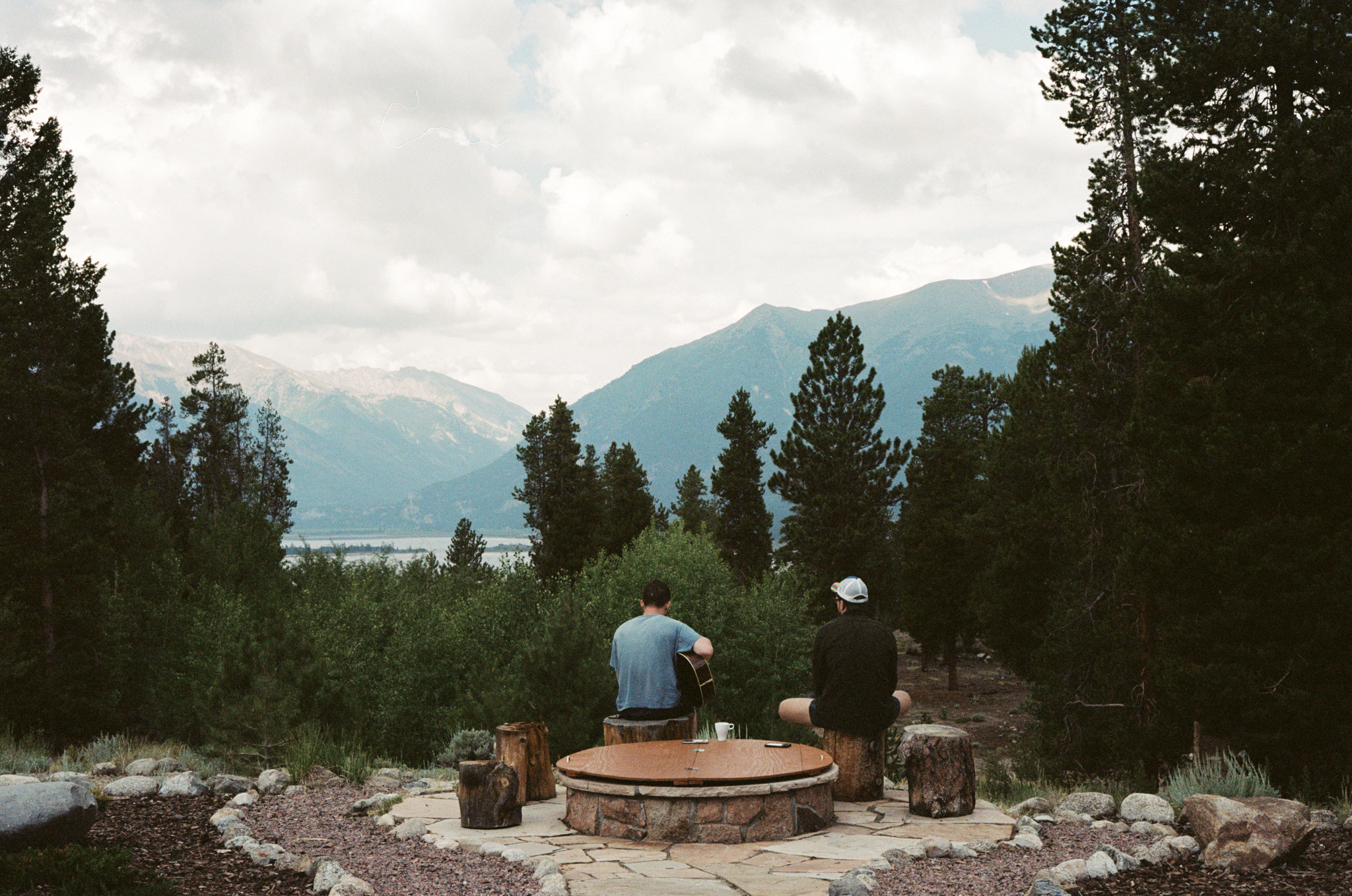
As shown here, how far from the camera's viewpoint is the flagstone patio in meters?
5.63

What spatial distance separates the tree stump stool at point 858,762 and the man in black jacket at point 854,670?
0.11 m

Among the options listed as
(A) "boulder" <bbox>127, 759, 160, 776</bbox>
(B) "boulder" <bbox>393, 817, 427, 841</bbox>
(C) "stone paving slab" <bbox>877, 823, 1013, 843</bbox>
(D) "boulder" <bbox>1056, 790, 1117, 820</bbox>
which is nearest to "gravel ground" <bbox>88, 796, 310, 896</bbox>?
(B) "boulder" <bbox>393, 817, 427, 841</bbox>

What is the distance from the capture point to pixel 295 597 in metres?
21.2

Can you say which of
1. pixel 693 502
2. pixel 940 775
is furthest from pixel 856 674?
pixel 693 502

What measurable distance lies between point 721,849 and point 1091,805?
10.9 ft

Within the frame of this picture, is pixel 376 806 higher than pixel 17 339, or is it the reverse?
pixel 17 339

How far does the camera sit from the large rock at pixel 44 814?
6.27m

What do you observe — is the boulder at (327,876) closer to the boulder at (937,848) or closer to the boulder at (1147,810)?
the boulder at (937,848)

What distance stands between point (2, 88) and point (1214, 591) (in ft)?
79.4

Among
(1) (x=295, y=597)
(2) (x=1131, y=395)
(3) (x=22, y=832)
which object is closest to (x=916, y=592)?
(2) (x=1131, y=395)

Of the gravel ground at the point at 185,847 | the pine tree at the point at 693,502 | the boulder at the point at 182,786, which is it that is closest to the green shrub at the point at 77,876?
the gravel ground at the point at 185,847

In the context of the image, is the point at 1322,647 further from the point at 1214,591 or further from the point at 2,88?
the point at 2,88

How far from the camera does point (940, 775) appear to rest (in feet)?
24.2

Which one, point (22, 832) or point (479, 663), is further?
point (479, 663)
